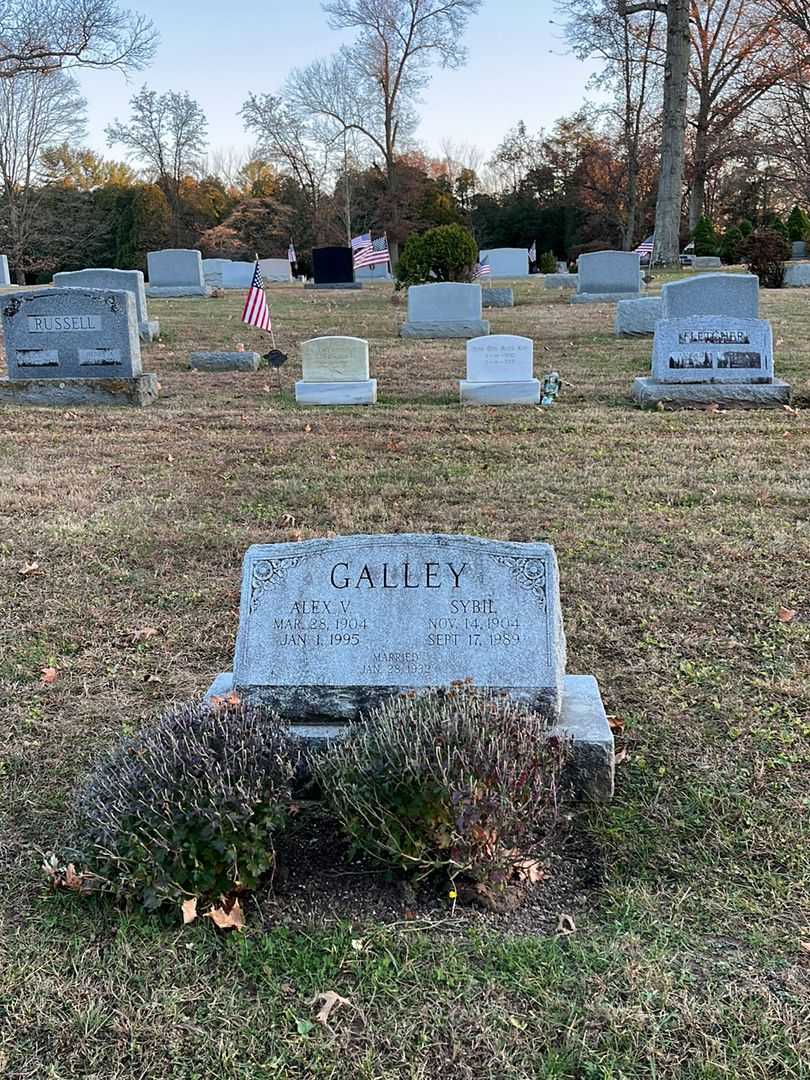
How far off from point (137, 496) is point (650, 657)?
170 inches

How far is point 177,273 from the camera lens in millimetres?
25859

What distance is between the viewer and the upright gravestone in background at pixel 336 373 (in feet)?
35.2

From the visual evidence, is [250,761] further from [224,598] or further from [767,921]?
[224,598]

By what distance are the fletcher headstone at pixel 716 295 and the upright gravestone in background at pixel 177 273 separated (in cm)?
1628

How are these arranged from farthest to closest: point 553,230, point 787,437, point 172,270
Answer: point 553,230 < point 172,270 < point 787,437

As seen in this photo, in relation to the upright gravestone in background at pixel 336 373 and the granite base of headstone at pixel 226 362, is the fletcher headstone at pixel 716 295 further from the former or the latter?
the granite base of headstone at pixel 226 362

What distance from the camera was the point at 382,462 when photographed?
800cm

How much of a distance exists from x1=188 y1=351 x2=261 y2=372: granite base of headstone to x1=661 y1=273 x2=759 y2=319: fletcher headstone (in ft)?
18.5

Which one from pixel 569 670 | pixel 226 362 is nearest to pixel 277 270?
pixel 226 362

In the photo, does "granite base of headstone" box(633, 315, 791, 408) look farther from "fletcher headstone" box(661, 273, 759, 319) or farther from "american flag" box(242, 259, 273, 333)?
"american flag" box(242, 259, 273, 333)

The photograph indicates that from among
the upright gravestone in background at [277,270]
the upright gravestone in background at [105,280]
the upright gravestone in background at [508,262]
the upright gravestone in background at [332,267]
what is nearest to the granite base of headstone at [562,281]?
the upright gravestone in background at [332,267]

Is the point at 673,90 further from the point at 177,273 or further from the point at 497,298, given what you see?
the point at 177,273

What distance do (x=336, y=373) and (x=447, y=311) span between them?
19.4 feet

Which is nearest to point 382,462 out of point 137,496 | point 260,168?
point 137,496
